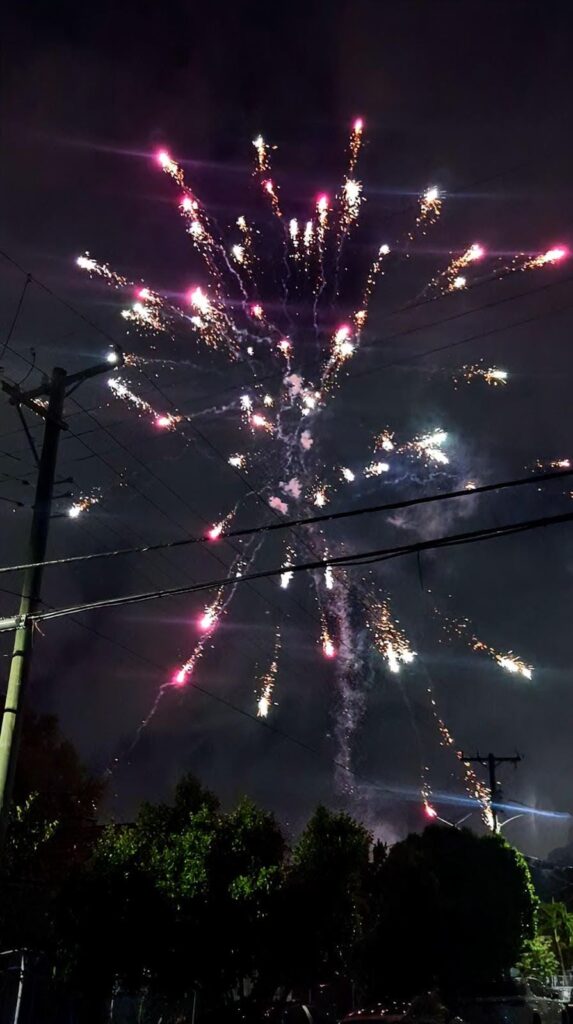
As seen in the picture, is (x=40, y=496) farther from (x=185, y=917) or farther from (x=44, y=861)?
(x=44, y=861)

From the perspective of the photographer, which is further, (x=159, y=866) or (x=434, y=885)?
(x=434, y=885)

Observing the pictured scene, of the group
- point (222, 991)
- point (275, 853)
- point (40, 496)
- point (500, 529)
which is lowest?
point (222, 991)

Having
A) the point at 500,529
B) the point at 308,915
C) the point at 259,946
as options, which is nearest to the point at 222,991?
the point at 259,946

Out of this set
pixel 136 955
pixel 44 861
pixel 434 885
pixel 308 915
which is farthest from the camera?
pixel 434 885

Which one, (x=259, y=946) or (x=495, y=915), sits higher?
(x=495, y=915)

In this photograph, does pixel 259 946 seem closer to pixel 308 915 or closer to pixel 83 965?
pixel 308 915

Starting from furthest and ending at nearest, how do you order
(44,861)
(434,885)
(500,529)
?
1. (434,885)
2. (44,861)
3. (500,529)
